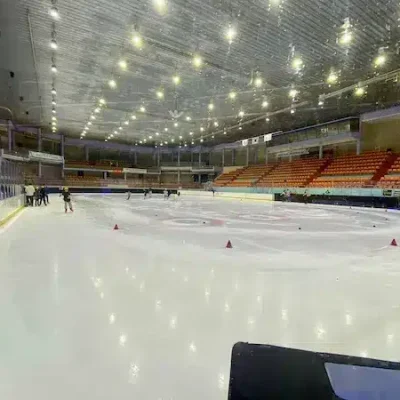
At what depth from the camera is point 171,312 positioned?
235 centimetres

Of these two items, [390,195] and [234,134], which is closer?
[390,195]

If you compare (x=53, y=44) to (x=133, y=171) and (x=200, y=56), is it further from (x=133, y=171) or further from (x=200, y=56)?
(x=133, y=171)

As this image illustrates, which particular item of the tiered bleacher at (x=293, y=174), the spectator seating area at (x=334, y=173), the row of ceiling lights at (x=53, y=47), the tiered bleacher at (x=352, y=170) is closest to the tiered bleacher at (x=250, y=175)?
the spectator seating area at (x=334, y=173)

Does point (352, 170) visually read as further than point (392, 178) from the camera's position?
Yes

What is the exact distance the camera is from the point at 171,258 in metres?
4.11

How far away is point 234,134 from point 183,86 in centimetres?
1417

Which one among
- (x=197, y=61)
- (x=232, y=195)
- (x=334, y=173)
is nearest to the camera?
(x=197, y=61)

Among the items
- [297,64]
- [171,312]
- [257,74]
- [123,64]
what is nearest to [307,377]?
[171,312]

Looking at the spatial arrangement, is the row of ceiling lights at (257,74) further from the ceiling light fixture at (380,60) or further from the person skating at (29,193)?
the person skating at (29,193)

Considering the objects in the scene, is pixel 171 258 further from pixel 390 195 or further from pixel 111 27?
pixel 390 195

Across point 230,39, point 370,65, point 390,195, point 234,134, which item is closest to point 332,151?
point 234,134

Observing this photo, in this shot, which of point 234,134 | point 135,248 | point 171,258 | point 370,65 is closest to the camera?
point 171,258

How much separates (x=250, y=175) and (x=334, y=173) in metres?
9.69

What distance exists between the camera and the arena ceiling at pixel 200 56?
7.82 metres
